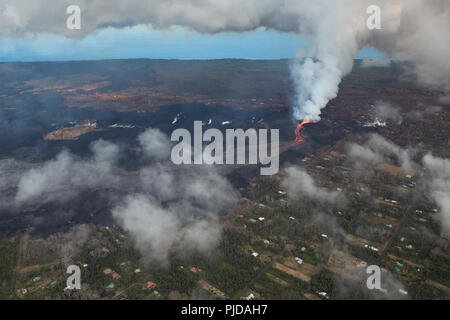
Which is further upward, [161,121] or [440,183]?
[161,121]

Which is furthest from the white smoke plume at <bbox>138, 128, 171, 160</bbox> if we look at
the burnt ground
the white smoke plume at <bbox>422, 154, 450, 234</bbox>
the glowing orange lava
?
the white smoke plume at <bbox>422, 154, 450, 234</bbox>

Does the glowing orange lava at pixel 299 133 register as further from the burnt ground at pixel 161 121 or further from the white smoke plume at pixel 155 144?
the white smoke plume at pixel 155 144

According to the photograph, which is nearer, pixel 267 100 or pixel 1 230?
pixel 1 230

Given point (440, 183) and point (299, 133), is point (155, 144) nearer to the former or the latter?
point (299, 133)

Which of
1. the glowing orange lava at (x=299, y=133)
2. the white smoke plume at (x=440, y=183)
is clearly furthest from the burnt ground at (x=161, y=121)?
the white smoke plume at (x=440, y=183)

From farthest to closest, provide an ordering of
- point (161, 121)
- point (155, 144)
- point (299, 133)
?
point (161, 121) → point (299, 133) → point (155, 144)

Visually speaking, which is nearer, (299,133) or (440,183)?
(440,183)

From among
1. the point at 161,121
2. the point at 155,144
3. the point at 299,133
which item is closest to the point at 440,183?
the point at 299,133

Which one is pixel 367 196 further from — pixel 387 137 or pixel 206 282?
pixel 387 137

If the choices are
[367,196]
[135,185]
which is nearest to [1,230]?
[135,185]

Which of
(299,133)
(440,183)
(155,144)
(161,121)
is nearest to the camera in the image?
(440,183)

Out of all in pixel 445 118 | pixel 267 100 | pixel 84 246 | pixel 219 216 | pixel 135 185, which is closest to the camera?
pixel 84 246
